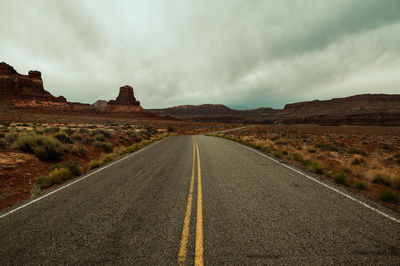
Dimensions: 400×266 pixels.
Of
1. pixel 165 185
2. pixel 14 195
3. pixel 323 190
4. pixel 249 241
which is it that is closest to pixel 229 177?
pixel 165 185

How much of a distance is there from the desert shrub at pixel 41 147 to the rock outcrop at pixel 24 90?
85450mm

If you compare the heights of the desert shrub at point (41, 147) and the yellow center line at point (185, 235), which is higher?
the desert shrub at point (41, 147)

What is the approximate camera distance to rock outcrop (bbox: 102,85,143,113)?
333 ft

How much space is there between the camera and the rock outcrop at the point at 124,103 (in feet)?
333

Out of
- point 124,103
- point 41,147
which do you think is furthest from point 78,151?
point 124,103

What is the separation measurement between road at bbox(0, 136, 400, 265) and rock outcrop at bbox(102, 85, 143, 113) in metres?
105

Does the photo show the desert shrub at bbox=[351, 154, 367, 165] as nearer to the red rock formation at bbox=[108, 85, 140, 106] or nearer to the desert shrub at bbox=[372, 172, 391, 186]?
the desert shrub at bbox=[372, 172, 391, 186]

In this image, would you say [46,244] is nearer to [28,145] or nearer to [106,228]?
[106,228]

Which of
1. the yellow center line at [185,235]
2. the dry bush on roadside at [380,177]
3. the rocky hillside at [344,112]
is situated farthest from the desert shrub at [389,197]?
the rocky hillside at [344,112]

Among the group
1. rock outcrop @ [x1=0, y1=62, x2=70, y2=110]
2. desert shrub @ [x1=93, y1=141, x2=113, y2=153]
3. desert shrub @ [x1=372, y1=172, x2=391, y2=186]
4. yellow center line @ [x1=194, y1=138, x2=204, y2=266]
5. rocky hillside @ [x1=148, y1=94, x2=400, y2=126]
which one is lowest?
desert shrub @ [x1=372, y1=172, x2=391, y2=186]

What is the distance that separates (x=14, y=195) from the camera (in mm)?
4973

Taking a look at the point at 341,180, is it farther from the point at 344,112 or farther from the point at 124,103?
the point at 344,112

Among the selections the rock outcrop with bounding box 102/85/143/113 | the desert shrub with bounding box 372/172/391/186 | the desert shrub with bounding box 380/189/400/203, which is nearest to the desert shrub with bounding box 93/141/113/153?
the desert shrub with bounding box 380/189/400/203

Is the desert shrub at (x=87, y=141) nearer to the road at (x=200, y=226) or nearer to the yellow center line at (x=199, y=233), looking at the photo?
the road at (x=200, y=226)
